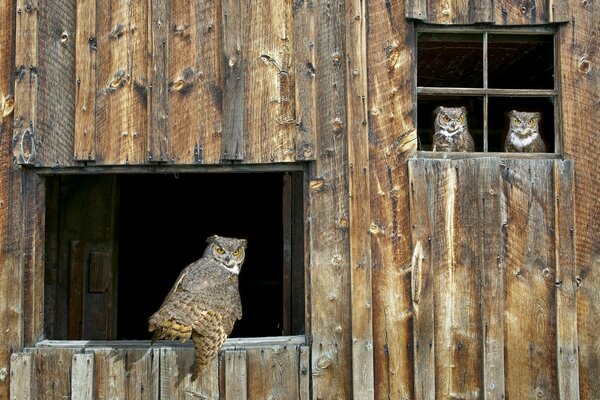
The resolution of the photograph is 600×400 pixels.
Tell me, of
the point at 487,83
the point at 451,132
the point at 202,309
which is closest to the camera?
the point at 202,309

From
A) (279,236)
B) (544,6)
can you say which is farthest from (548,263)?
(279,236)

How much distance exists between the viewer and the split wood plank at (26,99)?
397 centimetres

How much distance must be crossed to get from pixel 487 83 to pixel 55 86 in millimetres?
2401

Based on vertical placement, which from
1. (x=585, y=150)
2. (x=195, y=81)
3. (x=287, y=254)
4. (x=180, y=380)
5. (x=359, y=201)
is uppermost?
(x=195, y=81)

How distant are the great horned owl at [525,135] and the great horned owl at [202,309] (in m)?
1.84

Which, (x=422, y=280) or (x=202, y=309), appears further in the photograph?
(x=422, y=280)

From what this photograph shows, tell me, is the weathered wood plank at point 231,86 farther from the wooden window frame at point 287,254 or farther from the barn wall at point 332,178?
the wooden window frame at point 287,254

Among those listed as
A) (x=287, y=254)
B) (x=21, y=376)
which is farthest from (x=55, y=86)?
(x=287, y=254)

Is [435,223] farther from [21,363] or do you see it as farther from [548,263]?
[21,363]

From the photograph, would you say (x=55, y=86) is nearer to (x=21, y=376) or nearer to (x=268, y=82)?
(x=268, y=82)

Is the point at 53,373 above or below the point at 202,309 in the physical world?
below

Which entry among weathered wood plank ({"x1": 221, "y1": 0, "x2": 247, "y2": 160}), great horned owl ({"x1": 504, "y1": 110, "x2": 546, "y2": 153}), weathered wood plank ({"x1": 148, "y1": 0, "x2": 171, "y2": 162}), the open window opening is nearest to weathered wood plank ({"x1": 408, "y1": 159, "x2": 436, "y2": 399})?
great horned owl ({"x1": 504, "y1": 110, "x2": 546, "y2": 153})

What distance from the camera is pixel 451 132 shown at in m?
4.46

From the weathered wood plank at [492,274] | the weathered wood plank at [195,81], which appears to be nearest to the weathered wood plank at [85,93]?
the weathered wood plank at [195,81]
